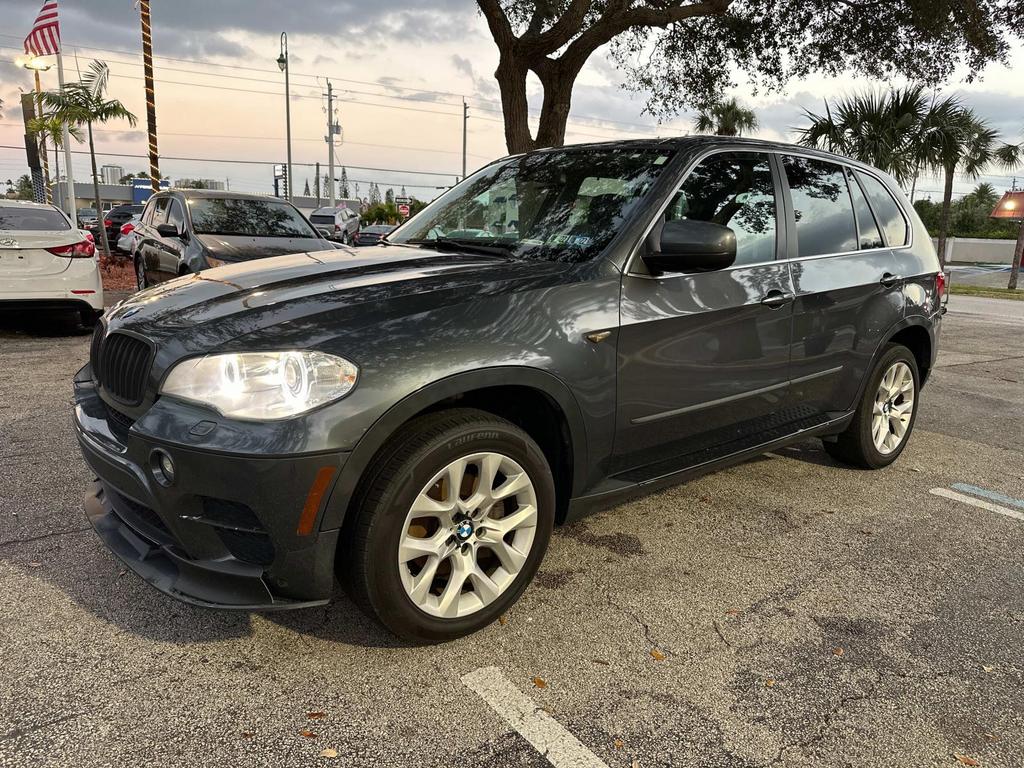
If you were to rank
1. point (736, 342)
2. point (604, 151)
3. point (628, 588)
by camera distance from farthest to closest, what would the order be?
1. point (604, 151)
2. point (736, 342)
3. point (628, 588)

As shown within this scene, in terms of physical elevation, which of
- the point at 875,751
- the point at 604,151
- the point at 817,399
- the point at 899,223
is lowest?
the point at 875,751

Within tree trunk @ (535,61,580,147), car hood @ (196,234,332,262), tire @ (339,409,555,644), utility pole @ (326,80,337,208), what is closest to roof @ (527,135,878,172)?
tire @ (339,409,555,644)

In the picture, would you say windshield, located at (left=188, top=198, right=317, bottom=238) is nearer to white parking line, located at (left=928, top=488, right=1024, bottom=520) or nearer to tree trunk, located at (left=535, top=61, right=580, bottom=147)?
tree trunk, located at (left=535, top=61, right=580, bottom=147)

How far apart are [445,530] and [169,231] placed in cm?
758

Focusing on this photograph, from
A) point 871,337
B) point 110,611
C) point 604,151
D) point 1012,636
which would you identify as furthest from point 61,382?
point 1012,636

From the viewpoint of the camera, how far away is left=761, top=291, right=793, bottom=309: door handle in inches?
134

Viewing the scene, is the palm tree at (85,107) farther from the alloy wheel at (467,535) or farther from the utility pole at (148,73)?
the alloy wheel at (467,535)

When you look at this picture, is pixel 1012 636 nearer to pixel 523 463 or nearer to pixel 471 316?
pixel 523 463

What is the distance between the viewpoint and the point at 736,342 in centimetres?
328

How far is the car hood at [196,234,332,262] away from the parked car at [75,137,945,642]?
465cm

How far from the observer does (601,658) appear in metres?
2.54

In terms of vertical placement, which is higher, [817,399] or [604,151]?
[604,151]

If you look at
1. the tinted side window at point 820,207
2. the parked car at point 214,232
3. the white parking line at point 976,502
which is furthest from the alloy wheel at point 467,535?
the parked car at point 214,232

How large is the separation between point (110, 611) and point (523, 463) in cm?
158
